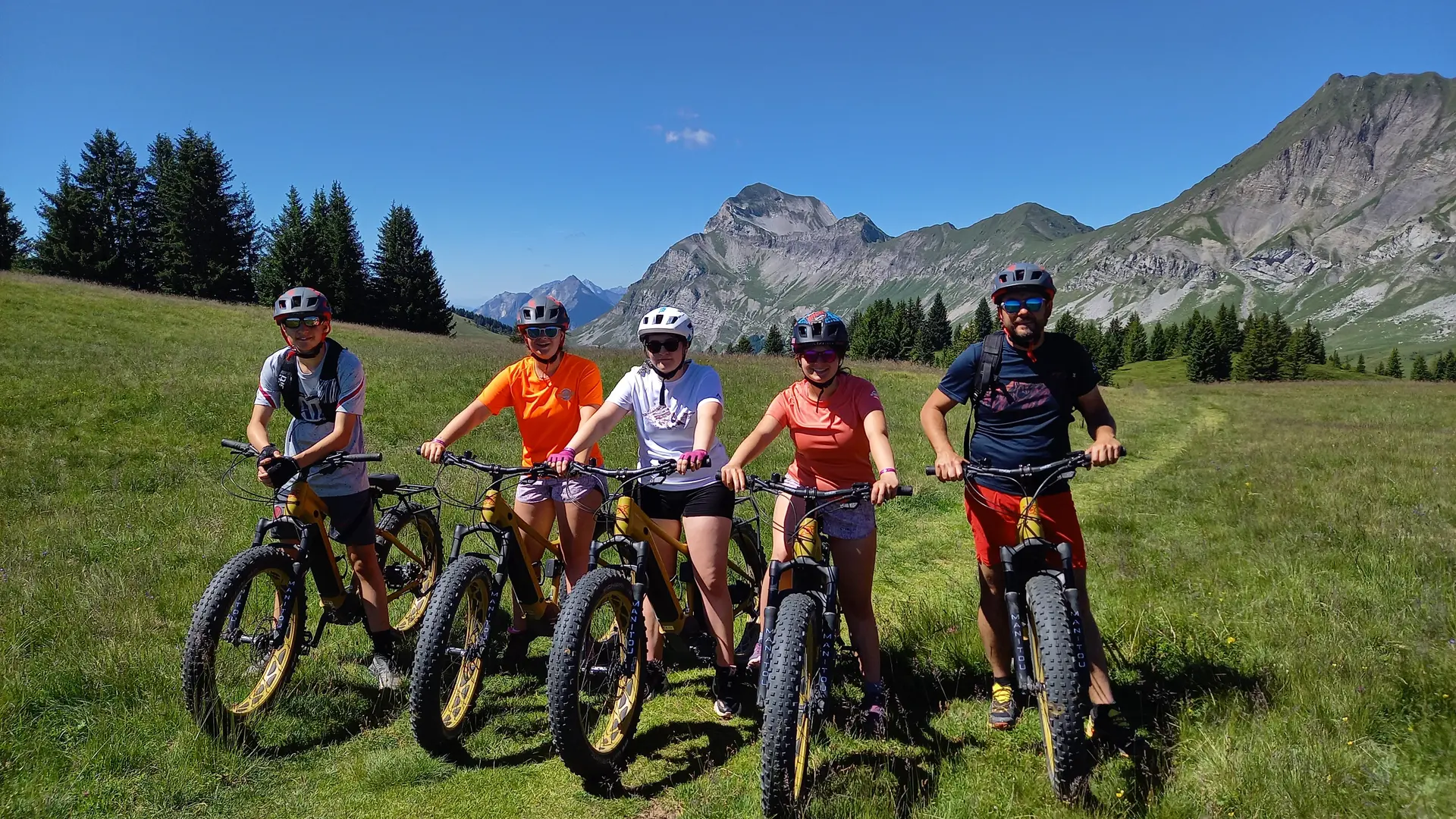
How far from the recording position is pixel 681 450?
498 cm

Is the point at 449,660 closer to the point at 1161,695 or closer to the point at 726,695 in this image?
the point at 726,695

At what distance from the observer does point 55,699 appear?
464cm

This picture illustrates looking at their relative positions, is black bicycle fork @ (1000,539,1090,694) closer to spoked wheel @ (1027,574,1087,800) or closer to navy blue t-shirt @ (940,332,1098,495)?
spoked wheel @ (1027,574,1087,800)

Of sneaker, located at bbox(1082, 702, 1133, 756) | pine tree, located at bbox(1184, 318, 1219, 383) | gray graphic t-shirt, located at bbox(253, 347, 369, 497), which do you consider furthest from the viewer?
pine tree, located at bbox(1184, 318, 1219, 383)

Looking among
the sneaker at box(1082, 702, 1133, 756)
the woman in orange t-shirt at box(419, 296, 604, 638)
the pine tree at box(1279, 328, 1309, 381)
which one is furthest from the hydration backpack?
the pine tree at box(1279, 328, 1309, 381)

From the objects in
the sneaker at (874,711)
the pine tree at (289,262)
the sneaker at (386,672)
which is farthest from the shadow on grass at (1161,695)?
the pine tree at (289,262)

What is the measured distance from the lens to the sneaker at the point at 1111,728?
3.99m

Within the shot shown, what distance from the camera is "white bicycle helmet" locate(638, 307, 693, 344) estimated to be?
4909mm

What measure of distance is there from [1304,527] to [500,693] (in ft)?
31.4

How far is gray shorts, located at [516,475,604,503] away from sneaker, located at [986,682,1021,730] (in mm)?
3182

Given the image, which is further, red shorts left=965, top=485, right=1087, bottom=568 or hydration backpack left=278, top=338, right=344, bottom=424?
hydration backpack left=278, top=338, right=344, bottom=424

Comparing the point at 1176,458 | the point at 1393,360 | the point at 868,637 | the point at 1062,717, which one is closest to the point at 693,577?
the point at 868,637

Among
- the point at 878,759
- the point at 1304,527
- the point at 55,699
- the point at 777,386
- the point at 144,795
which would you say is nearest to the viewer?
the point at 144,795

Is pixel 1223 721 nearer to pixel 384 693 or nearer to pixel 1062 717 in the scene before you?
pixel 1062 717
